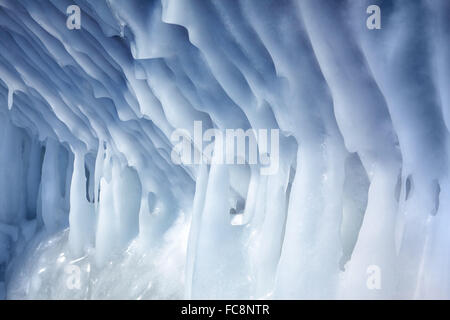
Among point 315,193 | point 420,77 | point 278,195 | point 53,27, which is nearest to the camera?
point 420,77

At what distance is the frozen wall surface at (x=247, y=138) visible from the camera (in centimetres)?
142

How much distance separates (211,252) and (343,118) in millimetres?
→ 826

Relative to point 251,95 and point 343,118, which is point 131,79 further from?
point 343,118

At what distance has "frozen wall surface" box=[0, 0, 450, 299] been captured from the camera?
142cm

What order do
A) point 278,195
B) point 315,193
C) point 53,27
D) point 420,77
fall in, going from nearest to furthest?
point 420,77 < point 315,193 < point 278,195 < point 53,27

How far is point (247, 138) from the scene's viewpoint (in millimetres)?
2043

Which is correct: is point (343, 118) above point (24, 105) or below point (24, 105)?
below

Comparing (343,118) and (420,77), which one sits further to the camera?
(343,118)

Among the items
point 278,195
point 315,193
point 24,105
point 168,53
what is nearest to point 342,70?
point 315,193

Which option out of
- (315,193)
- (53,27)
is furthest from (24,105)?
(315,193)
